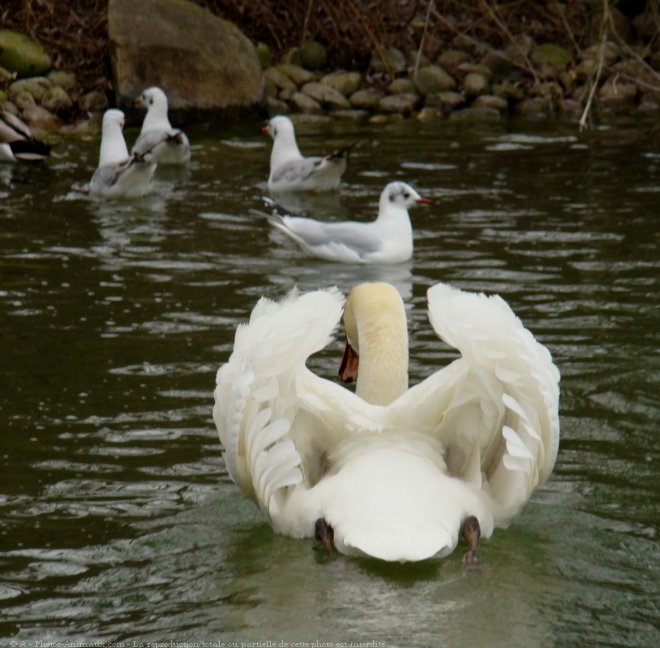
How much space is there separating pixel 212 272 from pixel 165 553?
537 cm

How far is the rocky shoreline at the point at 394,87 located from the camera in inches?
749

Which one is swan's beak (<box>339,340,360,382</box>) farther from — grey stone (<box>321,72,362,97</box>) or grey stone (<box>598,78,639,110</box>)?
grey stone (<box>321,72,362,97</box>)

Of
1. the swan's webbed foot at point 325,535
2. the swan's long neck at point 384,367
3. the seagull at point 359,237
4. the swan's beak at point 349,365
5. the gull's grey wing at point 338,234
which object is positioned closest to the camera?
the swan's webbed foot at point 325,535

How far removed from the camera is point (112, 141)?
15320 millimetres

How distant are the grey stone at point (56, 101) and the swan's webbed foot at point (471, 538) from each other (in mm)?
14559

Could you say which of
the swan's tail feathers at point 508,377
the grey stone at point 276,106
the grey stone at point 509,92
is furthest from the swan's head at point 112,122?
the swan's tail feathers at point 508,377

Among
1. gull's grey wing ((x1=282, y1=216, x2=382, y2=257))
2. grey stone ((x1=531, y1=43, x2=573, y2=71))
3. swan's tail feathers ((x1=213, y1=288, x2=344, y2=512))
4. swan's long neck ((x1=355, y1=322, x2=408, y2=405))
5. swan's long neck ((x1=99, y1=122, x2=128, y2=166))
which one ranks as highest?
swan's tail feathers ((x1=213, y1=288, x2=344, y2=512))

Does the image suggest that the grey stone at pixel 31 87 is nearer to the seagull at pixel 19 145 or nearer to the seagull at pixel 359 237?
the seagull at pixel 19 145

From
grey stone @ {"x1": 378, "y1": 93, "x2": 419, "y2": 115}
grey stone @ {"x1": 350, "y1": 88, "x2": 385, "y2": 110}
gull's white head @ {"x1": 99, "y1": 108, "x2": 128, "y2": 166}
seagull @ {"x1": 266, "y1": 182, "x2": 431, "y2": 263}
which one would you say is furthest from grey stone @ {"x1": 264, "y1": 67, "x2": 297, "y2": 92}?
seagull @ {"x1": 266, "y1": 182, "x2": 431, "y2": 263}

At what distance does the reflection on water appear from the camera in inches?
198

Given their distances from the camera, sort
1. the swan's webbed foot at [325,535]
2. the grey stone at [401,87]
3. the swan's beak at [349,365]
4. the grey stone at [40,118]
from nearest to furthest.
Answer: the swan's webbed foot at [325,535] → the swan's beak at [349,365] → the grey stone at [40,118] → the grey stone at [401,87]

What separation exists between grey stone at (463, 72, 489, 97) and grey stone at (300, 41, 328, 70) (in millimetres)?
2150


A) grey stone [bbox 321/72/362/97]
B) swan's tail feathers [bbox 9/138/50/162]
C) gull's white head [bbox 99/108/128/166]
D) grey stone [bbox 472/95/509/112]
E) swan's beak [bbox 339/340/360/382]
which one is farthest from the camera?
grey stone [bbox 321/72/362/97]

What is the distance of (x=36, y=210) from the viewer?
1339cm
